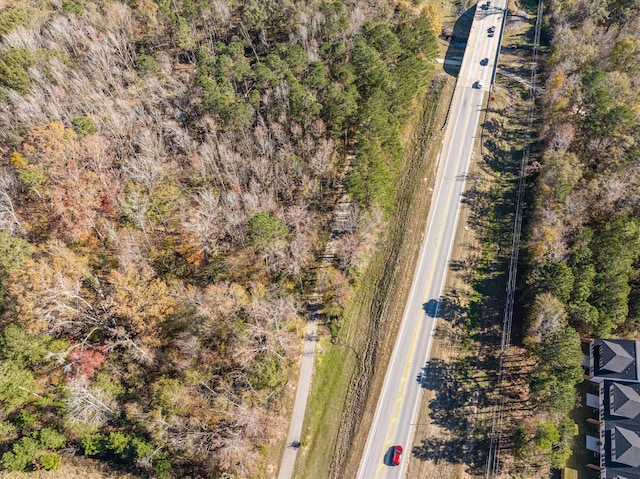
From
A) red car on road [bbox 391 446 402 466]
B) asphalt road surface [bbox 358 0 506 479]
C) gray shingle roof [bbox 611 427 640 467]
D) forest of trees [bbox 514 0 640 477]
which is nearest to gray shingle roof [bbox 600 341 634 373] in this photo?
forest of trees [bbox 514 0 640 477]

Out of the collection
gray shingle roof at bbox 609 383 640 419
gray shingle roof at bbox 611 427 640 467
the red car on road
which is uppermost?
gray shingle roof at bbox 609 383 640 419

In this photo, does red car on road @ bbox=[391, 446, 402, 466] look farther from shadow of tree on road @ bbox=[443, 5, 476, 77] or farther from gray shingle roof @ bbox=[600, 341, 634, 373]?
shadow of tree on road @ bbox=[443, 5, 476, 77]

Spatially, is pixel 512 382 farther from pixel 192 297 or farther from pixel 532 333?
pixel 192 297

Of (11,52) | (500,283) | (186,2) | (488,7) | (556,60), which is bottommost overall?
(500,283)

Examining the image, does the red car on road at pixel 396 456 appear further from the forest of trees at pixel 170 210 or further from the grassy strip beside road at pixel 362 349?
the forest of trees at pixel 170 210

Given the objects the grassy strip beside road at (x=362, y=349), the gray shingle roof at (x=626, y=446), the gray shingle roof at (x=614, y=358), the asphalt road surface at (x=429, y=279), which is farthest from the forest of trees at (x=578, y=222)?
the grassy strip beside road at (x=362, y=349)

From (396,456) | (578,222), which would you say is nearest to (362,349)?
(396,456)

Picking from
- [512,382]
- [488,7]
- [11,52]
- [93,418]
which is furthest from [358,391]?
[488,7]
